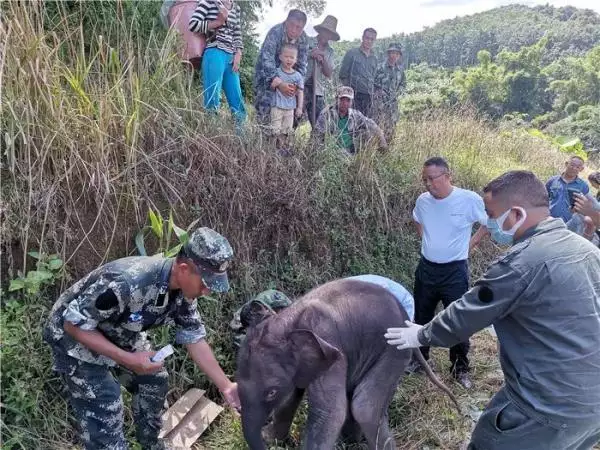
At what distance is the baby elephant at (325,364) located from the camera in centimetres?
284

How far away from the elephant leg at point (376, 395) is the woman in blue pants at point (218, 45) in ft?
9.92

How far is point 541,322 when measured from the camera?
8.58 feet

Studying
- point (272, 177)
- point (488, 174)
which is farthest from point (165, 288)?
point (488, 174)

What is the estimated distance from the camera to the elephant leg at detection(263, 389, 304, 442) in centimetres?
350

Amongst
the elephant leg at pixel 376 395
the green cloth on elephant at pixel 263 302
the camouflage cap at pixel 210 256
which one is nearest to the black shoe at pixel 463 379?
the elephant leg at pixel 376 395

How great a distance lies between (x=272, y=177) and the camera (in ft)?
17.1

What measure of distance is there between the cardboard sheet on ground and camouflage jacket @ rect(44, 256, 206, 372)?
91 centimetres

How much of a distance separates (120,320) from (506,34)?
63891 mm

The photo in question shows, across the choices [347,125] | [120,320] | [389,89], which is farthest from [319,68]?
[120,320]

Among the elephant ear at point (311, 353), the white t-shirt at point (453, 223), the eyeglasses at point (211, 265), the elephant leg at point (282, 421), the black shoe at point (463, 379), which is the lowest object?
the black shoe at point (463, 379)

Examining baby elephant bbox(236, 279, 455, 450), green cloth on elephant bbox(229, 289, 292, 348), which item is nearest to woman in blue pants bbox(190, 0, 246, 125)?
green cloth on elephant bbox(229, 289, 292, 348)

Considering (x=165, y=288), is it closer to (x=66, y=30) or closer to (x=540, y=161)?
(x=66, y=30)

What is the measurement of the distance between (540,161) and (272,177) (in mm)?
9199

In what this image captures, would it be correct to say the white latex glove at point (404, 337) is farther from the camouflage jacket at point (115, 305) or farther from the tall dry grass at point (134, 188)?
the tall dry grass at point (134, 188)
